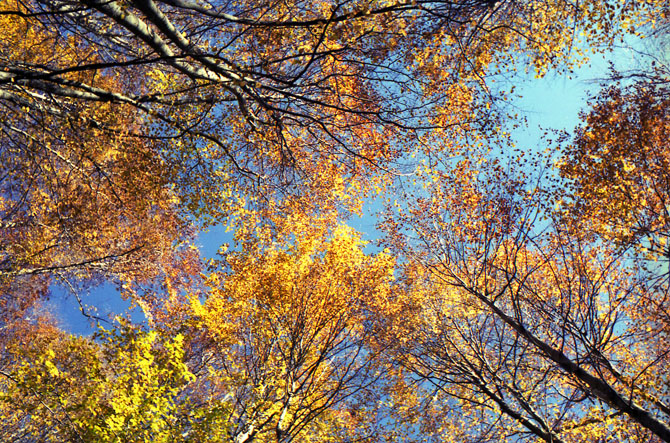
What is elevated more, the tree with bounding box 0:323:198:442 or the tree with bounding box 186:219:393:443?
the tree with bounding box 186:219:393:443

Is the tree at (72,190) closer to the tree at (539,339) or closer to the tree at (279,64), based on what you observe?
the tree at (279,64)

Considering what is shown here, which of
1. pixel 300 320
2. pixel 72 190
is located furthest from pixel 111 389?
pixel 72 190

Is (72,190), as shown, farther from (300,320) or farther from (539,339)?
(539,339)

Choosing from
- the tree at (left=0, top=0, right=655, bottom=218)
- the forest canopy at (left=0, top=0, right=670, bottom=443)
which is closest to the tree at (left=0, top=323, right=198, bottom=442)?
the forest canopy at (left=0, top=0, right=670, bottom=443)

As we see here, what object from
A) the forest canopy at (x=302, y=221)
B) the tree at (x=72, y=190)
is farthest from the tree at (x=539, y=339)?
the tree at (x=72, y=190)

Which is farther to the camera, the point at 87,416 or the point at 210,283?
the point at 210,283

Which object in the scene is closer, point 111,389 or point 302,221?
point 111,389

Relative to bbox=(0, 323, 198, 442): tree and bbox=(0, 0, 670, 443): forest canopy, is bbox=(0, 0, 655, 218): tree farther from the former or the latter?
bbox=(0, 323, 198, 442): tree

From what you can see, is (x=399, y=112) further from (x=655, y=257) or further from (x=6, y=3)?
(x=6, y=3)

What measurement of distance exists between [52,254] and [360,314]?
991 cm

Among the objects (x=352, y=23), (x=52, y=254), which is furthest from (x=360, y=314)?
(x=52, y=254)

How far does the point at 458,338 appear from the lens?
1180 cm

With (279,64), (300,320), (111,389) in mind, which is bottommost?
(111,389)

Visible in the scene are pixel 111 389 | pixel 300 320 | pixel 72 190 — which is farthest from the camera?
pixel 72 190
